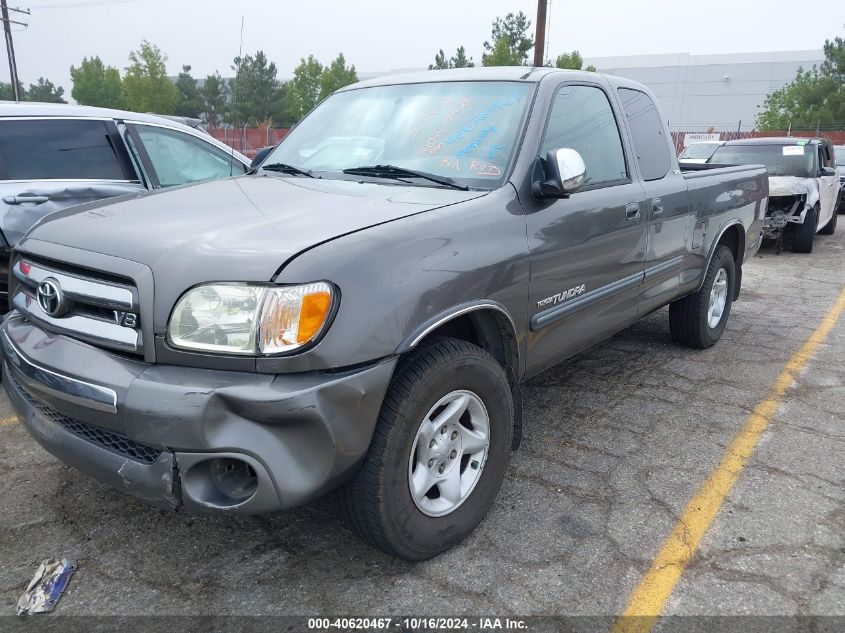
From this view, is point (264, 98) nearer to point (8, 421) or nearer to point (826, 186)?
point (826, 186)

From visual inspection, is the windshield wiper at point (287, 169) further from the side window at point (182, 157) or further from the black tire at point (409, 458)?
the side window at point (182, 157)

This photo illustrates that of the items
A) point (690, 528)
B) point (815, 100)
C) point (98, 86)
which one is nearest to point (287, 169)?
point (690, 528)

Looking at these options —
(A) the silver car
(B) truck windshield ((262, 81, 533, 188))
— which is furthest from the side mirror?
(A) the silver car

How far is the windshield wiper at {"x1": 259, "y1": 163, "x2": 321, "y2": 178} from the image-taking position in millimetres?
3139

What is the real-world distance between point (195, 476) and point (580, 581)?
136 cm

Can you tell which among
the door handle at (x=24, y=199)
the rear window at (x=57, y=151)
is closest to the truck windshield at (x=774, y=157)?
the rear window at (x=57, y=151)

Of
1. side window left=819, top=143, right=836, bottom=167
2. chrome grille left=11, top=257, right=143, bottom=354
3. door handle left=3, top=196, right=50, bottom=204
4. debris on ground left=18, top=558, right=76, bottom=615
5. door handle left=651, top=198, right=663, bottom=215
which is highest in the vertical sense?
side window left=819, top=143, right=836, bottom=167

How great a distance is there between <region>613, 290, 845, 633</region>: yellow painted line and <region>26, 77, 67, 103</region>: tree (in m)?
80.4

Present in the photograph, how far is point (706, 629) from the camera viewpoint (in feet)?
6.86

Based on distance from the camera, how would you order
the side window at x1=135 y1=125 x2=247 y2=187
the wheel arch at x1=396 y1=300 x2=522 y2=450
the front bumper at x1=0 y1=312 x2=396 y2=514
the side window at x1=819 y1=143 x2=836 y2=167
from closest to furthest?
the front bumper at x1=0 y1=312 x2=396 y2=514 < the wheel arch at x1=396 y1=300 x2=522 y2=450 < the side window at x1=135 y1=125 x2=247 y2=187 < the side window at x1=819 y1=143 x2=836 y2=167

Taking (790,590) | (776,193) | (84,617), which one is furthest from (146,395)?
(776,193)

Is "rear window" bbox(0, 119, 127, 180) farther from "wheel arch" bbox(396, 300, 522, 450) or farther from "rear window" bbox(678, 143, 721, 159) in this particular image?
"rear window" bbox(678, 143, 721, 159)

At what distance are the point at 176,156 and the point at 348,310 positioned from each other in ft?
11.8

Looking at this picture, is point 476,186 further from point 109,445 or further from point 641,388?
point 641,388
